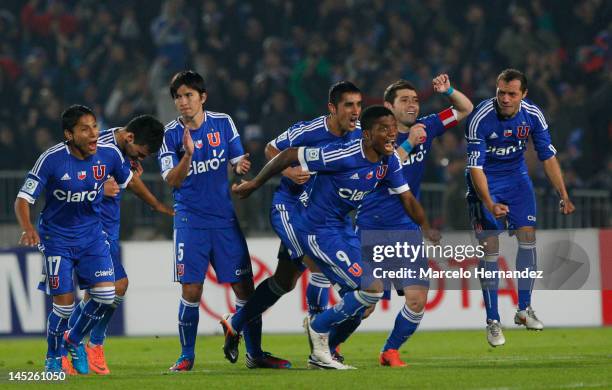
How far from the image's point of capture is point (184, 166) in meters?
11.2

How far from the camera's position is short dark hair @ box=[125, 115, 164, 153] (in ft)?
38.1

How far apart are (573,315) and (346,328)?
616 centimetres

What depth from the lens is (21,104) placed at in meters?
21.2

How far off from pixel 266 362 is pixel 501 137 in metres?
3.03

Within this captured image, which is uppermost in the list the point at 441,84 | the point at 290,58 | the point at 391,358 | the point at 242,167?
the point at 290,58

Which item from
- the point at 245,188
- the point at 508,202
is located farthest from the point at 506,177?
the point at 245,188

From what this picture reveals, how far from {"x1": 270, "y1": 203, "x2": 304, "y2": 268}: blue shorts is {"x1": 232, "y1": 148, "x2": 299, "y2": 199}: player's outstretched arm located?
0.54m

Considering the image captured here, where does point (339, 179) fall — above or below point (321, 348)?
above

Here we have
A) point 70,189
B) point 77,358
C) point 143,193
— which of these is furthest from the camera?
point 143,193

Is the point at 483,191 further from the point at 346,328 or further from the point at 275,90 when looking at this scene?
the point at 275,90

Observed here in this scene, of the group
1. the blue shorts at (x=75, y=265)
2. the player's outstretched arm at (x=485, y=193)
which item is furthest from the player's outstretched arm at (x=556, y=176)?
the blue shorts at (x=75, y=265)

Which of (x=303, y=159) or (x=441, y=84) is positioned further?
(x=441, y=84)

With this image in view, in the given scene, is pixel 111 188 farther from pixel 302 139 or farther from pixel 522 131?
pixel 522 131

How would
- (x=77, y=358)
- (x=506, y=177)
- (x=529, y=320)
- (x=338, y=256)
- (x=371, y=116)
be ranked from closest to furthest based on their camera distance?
(x=371, y=116) < (x=338, y=256) < (x=77, y=358) < (x=529, y=320) < (x=506, y=177)
